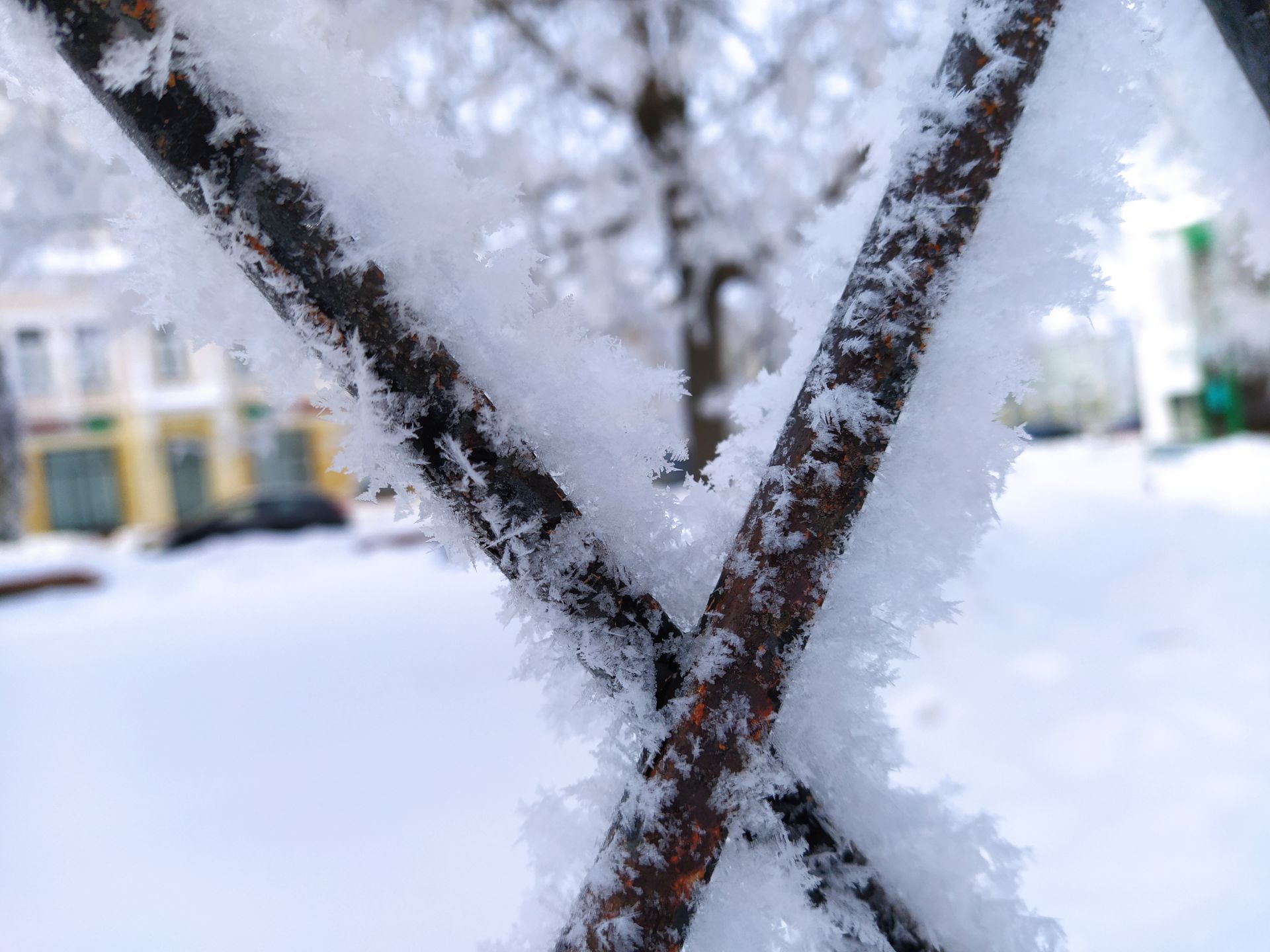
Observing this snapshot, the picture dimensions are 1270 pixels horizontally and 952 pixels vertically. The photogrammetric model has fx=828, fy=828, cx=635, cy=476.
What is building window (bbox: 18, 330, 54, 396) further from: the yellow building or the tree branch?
the tree branch

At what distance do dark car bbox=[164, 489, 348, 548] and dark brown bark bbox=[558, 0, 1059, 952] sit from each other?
13.8 meters

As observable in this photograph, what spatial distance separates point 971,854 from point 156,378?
2412 cm

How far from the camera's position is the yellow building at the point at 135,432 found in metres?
20.4

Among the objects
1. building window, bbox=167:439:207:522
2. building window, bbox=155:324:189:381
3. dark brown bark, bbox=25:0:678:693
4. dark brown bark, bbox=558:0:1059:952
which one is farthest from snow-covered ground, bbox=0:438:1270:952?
building window, bbox=167:439:207:522

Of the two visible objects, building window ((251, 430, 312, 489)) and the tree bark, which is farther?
building window ((251, 430, 312, 489))

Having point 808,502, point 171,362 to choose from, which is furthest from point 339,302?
point 171,362

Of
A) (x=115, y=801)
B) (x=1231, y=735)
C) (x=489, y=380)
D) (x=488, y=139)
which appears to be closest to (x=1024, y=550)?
(x=1231, y=735)

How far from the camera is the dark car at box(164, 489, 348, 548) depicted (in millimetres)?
13148

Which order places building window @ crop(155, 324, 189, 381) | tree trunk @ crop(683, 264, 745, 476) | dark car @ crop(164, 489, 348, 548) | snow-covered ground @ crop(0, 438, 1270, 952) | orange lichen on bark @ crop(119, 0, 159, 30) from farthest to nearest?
1. building window @ crop(155, 324, 189, 381)
2. dark car @ crop(164, 489, 348, 548)
3. tree trunk @ crop(683, 264, 745, 476)
4. snow-covered ground @ crop(0, 438, 1270, 952)
5. orange lichen on bark @ crop(119, 0, 159, 30)

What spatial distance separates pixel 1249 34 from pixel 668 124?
5.58m

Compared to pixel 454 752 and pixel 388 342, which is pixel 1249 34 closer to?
pixel 388 342

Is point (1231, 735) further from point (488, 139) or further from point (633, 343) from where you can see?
point (633, 343)

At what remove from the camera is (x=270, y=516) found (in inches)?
559

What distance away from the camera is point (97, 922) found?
2.23m
